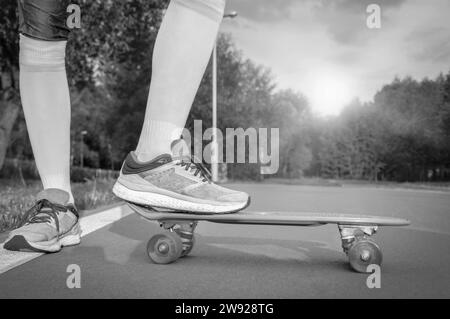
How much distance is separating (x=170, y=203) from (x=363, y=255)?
88 cm

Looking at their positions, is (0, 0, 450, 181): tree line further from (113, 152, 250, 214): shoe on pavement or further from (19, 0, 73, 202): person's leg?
(113, 152, 250, 214): shoe on pavement

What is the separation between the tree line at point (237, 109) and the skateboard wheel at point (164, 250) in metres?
8.38

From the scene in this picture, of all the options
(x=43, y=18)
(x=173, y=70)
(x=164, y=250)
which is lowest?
(x=164, y=250)

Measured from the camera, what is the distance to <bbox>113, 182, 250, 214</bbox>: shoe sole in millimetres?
2361

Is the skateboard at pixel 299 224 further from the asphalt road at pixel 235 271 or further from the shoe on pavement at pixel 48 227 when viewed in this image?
the shoe on pavement at pixel 48 227

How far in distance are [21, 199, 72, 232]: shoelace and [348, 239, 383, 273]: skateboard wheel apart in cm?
148

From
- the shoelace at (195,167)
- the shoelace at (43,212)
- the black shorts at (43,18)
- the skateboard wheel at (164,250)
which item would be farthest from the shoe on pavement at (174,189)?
the black shorts at (43,18)

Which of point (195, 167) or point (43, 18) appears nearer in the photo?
point (195, 167)

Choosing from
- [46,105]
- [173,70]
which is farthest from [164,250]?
[46,105]

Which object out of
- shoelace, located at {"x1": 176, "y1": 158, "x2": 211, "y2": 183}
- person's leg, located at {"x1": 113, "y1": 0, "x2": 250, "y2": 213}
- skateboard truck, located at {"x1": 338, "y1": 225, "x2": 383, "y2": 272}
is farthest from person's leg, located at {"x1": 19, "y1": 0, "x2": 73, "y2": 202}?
skateboard truck, located at {"x1": 338, "y1": 225, "x2": 383, "y2": 272}

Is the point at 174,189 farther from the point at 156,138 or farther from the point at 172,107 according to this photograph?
the point at 172,107

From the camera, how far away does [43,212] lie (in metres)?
2.71

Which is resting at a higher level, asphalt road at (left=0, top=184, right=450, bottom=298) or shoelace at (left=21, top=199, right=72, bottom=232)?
shoelace at (left=21, top=199, right=72, bottom=232)
